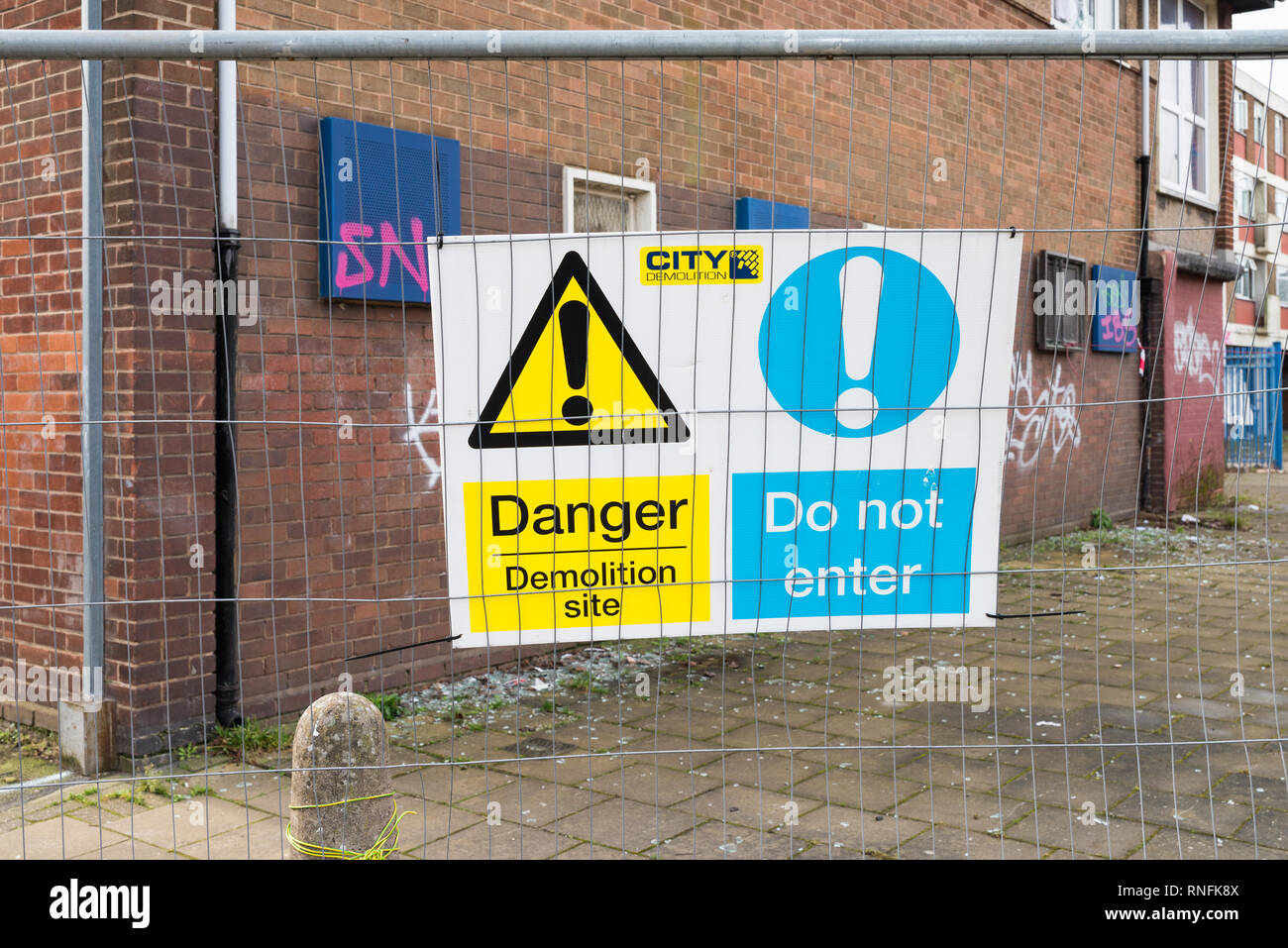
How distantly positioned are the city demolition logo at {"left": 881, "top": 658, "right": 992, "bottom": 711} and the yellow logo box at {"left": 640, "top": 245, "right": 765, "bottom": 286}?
3.27 m

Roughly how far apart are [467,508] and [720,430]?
70 cm

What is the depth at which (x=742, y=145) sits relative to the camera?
807cm

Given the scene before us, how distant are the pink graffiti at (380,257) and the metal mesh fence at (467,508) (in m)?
0.03

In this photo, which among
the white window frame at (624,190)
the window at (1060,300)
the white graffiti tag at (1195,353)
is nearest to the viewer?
the white window frame at (624,190)

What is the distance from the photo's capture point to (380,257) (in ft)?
19.0

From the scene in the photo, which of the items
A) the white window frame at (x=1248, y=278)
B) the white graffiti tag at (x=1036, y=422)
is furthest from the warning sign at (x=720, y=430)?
the white graffiti tag at (x=1036, y=422)

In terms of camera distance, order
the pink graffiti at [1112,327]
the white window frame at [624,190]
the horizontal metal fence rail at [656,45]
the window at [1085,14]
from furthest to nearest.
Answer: the pink graffiti at [1112,327]
the window at [1085,14]
the white window frame at [624,190]
the horizontal metal fence rail at [656,45]

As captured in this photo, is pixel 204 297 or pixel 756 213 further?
pixel 756 213

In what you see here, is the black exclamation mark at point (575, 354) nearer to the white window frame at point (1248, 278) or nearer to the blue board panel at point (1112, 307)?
the white window frame at point (1248, 278)

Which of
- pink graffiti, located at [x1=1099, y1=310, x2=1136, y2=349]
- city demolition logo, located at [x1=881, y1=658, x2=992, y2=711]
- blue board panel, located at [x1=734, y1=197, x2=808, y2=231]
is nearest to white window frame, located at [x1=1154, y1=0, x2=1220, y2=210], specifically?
pink graffiti, located at [x1=1099, y1=310, x2=1136, y2=349]

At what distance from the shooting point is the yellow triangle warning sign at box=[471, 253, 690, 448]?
303 cm

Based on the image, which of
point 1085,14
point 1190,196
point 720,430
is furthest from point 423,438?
point 1190,196

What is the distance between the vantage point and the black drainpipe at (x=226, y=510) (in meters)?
5.05

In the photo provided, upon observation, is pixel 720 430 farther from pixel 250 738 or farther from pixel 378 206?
pixel 378 206
